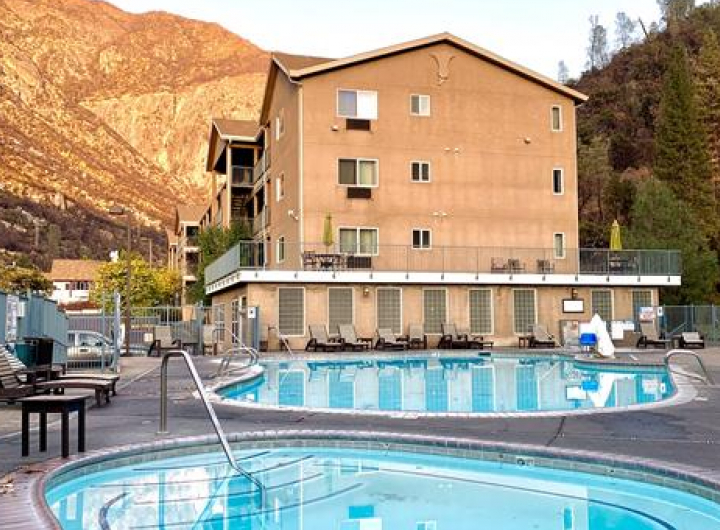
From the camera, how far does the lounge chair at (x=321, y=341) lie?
28062 mm

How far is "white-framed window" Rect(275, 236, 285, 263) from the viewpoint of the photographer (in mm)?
33672

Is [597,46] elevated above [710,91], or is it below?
above

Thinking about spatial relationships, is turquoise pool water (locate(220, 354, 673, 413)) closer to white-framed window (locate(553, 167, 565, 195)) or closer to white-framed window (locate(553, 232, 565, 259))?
white-framed window (locate(553, 232, 565, 259))

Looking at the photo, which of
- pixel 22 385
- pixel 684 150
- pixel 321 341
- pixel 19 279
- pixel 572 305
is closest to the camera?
pixel 22 385

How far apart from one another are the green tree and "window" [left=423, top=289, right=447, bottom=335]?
16.8 metres

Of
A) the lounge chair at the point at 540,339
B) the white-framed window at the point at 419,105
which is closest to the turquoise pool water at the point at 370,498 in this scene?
the lounge chair at the point at 540,339

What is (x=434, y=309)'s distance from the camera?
30.7 m

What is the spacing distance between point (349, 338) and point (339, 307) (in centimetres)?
146

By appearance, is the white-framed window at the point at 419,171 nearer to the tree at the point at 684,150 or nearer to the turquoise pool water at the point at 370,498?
the tree at the point at 684,150

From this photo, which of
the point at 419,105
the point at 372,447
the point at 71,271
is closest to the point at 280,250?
the point at 419,105

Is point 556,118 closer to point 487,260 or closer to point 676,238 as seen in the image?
point 487,260

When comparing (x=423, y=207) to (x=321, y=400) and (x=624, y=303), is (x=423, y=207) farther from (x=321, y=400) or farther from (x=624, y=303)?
(x=321, y=400)

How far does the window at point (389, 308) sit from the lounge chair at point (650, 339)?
924 centimetres

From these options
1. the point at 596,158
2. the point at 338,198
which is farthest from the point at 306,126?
the point at 596,158
